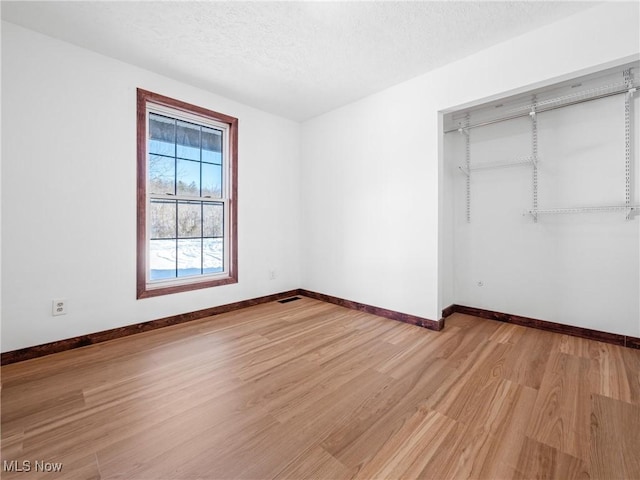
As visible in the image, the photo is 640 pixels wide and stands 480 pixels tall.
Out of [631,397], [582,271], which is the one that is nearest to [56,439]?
[631,397]

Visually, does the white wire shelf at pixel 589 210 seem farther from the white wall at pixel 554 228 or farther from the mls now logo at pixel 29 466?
the mls now logo at pixel 29 466

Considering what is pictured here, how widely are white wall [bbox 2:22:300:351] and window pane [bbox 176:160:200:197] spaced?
1.57ft

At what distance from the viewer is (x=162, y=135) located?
119 inches

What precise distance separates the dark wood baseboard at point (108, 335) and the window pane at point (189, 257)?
0.46 m

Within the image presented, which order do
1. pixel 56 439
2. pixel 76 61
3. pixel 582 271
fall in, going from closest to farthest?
pixel 56 439 < pixel 76 61 < pixel 582 271

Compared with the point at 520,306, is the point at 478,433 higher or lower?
lower

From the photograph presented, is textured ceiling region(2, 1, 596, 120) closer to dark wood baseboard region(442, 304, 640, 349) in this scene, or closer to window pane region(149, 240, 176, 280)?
window pane region(149, 240, 176, 280)

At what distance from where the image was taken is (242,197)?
3.61 meters

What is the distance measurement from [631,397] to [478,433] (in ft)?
3.63

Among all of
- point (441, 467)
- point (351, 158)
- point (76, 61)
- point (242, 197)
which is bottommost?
point (441, 467)

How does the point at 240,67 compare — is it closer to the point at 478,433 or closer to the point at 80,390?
the point at 80,390

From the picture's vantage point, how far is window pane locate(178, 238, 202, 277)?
317 centimetres

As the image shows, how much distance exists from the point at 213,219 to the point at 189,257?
0.53 metres

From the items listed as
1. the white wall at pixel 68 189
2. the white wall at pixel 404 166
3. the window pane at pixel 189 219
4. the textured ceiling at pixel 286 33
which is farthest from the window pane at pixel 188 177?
the white wall at pixel 404 166
